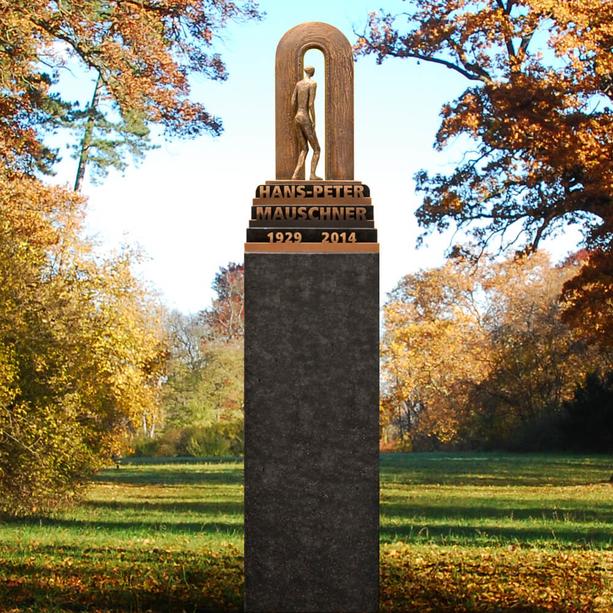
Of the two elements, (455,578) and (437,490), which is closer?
(455,578)

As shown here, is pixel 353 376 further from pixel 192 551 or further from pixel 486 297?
pixel 486 297

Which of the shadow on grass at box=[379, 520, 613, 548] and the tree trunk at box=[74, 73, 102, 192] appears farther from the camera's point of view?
the tree trunk at box=[74, 73, 102, 192]

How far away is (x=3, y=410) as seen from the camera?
14023 millimetres

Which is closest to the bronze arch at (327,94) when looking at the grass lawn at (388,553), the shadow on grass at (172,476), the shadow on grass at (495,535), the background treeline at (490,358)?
the grass lawn at (388,553)

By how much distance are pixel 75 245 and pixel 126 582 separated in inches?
596

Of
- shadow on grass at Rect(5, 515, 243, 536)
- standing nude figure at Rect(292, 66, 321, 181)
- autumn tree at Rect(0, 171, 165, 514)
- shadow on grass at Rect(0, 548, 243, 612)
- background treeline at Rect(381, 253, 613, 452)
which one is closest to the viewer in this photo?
standing nude figure at Rect(292, 66, 321, 181)

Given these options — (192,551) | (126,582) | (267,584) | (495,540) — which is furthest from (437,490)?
(267,584)

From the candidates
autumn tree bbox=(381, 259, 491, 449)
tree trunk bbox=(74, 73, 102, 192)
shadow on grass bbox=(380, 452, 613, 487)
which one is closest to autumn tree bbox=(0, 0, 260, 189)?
tree trunk bbox=(74, 73, 102, 192)

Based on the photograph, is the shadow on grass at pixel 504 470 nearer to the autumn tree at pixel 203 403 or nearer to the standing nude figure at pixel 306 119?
the autumn tree at pixel 203 403

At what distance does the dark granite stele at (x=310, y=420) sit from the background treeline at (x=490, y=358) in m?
31.0

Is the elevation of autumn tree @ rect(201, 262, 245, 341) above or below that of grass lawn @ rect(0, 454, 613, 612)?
above

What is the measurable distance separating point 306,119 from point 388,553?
511 centimetres

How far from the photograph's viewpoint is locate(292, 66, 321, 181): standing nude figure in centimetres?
825

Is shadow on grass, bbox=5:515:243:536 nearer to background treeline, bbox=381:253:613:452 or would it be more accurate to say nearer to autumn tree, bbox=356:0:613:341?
autumn tree, bbox=356:0:613:341
